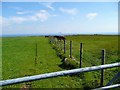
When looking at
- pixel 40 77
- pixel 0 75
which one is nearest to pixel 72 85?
pixel 0 75

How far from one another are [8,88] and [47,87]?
171 cm

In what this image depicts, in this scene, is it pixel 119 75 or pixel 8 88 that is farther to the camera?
pixel 8 88

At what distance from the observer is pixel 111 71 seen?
14242 mm

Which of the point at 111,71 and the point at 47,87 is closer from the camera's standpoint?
the point at 47,87

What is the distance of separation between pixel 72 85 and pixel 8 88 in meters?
2.87

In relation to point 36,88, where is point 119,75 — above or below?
above

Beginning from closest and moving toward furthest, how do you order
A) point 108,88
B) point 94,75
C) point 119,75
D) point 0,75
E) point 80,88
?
point 108,88 < point 119,75 < point 80,88 < point 94,75 < point 0,75

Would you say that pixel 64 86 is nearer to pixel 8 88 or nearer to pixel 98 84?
pixel 98 84

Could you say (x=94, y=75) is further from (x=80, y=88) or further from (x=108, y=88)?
(x=108, y=88)

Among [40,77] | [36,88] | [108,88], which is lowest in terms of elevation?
[36,88]

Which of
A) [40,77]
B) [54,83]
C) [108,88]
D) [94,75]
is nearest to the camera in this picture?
[40,77]

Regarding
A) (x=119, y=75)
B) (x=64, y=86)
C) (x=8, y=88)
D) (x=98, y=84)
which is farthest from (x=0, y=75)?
(x=119, y=75)

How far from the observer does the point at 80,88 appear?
11055mm

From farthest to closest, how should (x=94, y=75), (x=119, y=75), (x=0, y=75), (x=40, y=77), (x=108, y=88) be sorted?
(x=0, y=75), (x=94, y=75), (x=119, y=75), (x=108, y=88), (x=40, y=77)
